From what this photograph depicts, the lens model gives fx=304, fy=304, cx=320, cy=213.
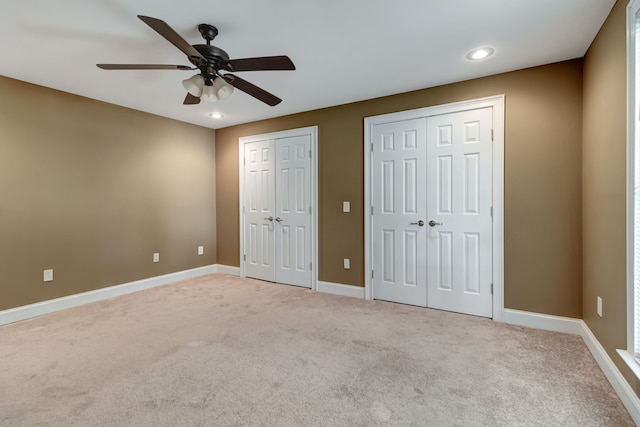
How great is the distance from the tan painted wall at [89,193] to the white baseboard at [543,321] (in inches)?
167

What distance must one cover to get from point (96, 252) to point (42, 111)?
5.32ft

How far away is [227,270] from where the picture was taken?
496cm

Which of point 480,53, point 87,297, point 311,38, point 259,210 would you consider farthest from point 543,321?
point 87,297

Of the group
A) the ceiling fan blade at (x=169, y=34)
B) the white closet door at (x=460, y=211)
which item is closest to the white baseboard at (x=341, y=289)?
the white closet door at (x=460, y=211)

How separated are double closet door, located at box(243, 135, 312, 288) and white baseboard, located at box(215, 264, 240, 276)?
229mm

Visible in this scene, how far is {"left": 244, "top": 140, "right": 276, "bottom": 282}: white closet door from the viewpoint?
4.49 meters

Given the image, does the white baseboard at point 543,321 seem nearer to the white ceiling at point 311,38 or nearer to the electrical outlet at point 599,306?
the electrical outlet at point 599,306

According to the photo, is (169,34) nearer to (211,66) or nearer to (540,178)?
(211,66)

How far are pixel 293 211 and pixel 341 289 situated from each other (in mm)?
1257

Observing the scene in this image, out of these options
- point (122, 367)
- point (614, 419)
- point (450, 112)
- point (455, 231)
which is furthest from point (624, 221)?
point (122, 367)

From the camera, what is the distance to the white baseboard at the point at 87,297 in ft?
9.87

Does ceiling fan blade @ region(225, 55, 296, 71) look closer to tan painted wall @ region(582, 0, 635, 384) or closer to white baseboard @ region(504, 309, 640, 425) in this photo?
tan painted wall @ region(582, 0, 635, 384)

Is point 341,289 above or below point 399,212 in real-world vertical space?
below

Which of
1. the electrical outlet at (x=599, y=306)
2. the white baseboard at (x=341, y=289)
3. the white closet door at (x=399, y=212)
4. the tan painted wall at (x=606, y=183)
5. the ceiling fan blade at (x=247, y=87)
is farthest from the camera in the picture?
Result: the white baseboard at (x=341, y=289)
